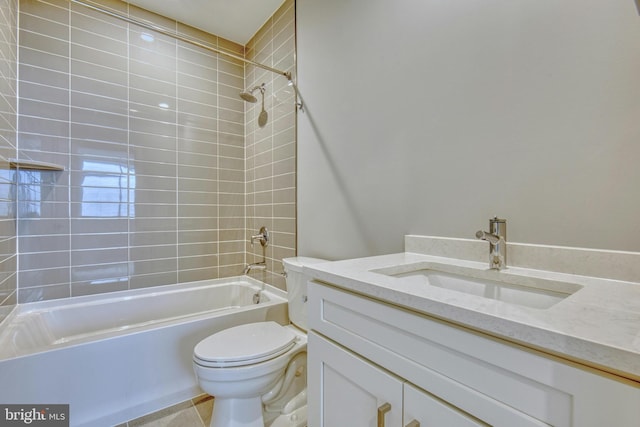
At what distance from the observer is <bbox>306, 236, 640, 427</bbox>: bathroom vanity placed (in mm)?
388

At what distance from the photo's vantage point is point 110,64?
205cm

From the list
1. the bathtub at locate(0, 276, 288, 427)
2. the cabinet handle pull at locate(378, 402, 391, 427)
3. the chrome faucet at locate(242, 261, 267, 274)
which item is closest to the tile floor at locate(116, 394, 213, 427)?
the bathtub at locate(0, 276, 288, 427)

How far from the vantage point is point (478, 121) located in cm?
101

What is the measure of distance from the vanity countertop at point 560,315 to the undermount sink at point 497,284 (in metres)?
0.02

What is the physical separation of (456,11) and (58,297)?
275 centimetres

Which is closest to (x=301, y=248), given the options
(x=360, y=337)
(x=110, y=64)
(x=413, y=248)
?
(x=413, y=248)

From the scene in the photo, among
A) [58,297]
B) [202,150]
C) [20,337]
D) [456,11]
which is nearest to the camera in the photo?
[456,11]

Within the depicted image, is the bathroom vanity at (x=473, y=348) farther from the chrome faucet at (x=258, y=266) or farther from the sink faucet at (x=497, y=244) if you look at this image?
the chrome faucet at (x=258, y=266)

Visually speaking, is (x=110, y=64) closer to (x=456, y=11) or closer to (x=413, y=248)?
(x=456, y=11)

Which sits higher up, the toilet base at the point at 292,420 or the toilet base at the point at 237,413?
the toilet base at the point at 237,413

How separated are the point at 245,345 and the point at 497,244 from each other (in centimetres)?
113

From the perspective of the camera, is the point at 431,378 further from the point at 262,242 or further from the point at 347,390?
the point at 262,242

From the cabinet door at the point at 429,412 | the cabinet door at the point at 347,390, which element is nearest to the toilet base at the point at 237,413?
the cabinet door at the point at 347,390

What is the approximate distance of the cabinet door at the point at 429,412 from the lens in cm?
52
